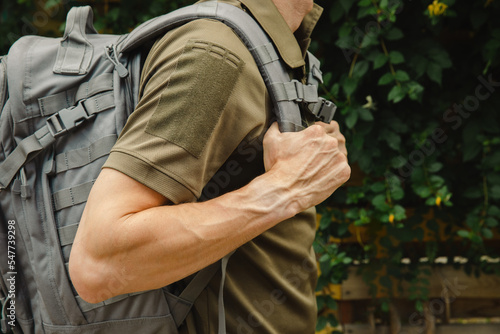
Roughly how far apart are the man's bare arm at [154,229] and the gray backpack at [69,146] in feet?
0.39

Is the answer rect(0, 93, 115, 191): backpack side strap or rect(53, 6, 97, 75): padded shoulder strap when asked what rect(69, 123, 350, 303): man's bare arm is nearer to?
rect(0, 93, 115, 191): backpack side strap

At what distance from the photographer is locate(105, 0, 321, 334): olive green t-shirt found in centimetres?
98

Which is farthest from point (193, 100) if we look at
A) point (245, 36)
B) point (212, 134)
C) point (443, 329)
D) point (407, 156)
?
point (443, 329)

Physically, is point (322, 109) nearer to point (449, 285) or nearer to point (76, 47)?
point (76, 47)

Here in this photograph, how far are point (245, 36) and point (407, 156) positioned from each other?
1.64 m

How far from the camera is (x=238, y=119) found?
1044 mm

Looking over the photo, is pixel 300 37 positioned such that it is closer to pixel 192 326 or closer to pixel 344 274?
pixel 192 326

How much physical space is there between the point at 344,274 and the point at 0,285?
1.74 meters

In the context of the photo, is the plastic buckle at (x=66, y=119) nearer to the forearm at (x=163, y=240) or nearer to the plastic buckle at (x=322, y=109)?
the forearm at (x=163, y=240)

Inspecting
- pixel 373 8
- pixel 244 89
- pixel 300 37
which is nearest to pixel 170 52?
pixel 244 89

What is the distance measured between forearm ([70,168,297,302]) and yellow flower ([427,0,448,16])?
1.61 meters

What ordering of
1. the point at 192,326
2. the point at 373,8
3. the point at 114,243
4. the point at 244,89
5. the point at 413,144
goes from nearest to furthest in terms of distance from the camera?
the point at 114,243, the point at 244,89, the point at 192,326, the point at 373,8, the point at 413,144

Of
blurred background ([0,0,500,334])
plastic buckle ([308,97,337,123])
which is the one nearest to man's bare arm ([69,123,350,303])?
plastic buckle ([308,97,337,123])

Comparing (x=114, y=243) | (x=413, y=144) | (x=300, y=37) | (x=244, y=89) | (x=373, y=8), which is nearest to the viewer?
(x=114, y=243)
